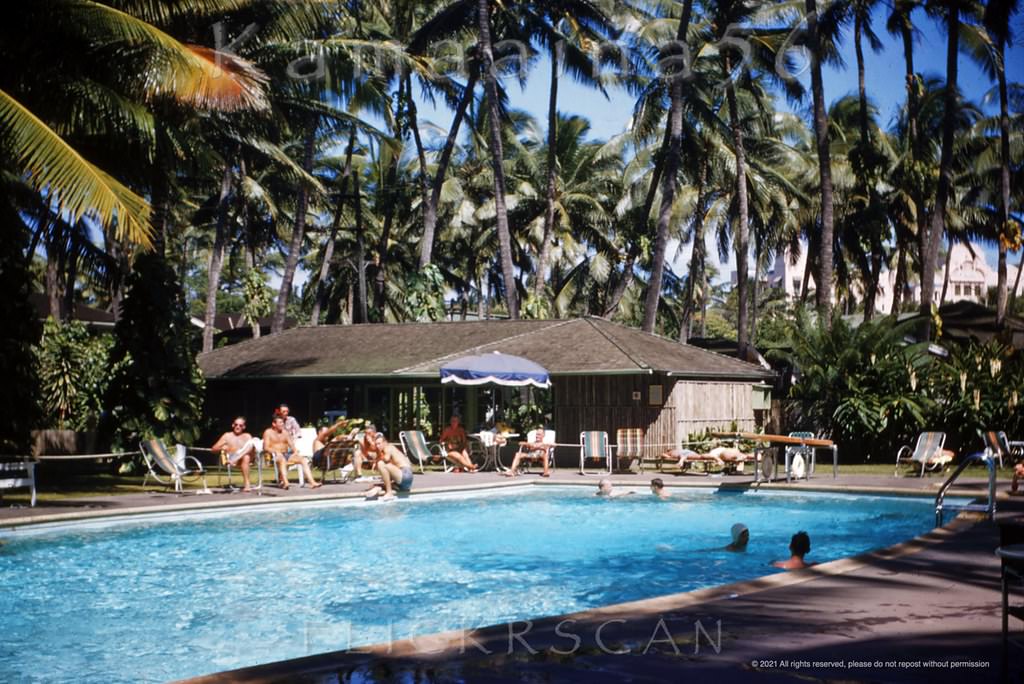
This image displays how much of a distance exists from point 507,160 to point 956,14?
84.0 ft

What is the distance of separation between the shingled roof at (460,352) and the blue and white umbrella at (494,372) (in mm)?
1333

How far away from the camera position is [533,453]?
2330cm

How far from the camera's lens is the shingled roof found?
25062 millimetres

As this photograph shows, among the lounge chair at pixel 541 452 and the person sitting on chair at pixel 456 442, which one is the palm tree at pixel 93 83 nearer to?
the person sitting on chair at pixel 456 442

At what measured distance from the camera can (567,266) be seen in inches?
2328

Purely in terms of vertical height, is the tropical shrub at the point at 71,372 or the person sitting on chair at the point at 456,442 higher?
the tropical shrub at the point at 71,372

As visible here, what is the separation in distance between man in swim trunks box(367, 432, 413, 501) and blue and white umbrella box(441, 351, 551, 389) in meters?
3.81

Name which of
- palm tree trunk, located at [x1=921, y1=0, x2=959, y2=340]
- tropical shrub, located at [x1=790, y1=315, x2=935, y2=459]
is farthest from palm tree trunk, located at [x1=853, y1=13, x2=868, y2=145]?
tropical shrub, located at [x1=790, y1=315, x2=935, y2=459]

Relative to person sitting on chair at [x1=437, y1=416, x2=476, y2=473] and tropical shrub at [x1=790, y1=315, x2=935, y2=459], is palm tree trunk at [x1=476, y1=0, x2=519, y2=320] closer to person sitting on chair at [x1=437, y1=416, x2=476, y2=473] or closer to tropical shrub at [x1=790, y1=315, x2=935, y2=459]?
person sitting on chair at [x1=437, y1=416, x2=476, y2=473]

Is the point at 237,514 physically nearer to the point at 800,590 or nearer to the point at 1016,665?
the point at 800,590

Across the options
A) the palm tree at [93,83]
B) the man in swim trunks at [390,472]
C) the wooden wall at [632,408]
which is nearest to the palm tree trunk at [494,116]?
the wooden wall at [632,408]

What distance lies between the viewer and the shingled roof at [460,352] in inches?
987

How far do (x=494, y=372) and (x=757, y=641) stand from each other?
53.3 feet

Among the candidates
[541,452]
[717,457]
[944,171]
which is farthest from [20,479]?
[944,171]
